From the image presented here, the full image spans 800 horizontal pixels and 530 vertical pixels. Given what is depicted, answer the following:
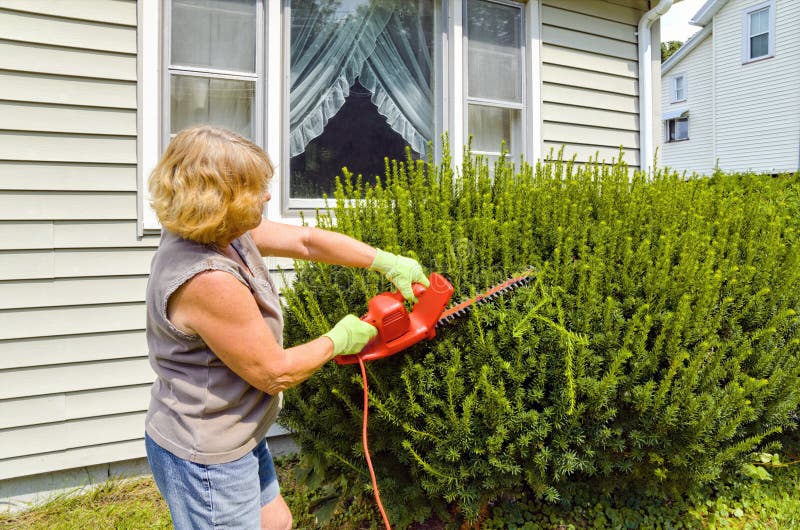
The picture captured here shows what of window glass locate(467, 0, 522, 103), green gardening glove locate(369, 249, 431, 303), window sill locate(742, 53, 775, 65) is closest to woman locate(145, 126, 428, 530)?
green gardening glove locate(369, 249, 431, 303)

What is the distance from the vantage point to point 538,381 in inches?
84.4

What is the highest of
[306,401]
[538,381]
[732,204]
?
[732,204]

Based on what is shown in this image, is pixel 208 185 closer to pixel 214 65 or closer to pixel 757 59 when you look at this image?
pixel 214 65

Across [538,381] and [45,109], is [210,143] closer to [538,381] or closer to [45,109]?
[538,381]

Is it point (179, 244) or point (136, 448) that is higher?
point (179, 244)

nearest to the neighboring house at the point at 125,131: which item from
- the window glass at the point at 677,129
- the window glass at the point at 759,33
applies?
the window glass at the point at 759,33

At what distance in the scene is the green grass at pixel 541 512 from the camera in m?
2.75

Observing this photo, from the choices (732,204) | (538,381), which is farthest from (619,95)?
(538,381)

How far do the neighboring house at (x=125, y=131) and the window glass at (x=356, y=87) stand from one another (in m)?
0.01

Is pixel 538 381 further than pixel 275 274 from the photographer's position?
No

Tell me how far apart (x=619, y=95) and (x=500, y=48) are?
136 centimetres

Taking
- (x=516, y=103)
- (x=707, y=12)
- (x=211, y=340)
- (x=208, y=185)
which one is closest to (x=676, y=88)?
(x=707, y=12)

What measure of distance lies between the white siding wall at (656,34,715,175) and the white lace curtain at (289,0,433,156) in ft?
52.6

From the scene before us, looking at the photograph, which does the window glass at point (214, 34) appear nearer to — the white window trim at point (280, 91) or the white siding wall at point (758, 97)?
the white window trim at point (280, 91)
